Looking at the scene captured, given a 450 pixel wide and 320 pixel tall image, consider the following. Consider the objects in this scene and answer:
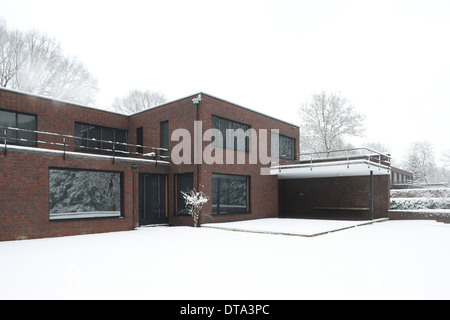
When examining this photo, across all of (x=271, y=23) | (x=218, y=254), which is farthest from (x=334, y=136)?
(x=271, y=23)

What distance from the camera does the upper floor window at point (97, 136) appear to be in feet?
46.5

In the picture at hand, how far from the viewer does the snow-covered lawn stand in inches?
166

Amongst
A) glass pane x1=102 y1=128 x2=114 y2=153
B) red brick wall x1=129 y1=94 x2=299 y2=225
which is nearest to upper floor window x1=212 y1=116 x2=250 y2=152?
red brick wall x1=129 y1=94 x2=299 y2=225

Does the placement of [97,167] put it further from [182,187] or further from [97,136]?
[97,136]

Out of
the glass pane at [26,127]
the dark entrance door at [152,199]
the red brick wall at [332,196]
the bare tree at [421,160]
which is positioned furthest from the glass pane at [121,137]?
the bare tree at [421,160]

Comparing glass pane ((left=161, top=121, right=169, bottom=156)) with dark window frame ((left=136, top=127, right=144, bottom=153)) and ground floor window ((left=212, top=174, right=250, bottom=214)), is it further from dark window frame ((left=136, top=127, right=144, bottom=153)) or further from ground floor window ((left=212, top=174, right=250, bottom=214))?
ground floor window ((left=212, top=174, right=250, bottom=214))

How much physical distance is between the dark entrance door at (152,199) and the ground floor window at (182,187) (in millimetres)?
578

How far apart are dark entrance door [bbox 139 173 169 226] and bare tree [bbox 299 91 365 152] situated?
20.3 meters

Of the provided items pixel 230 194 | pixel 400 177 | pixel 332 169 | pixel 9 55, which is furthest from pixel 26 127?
pixel 400 177

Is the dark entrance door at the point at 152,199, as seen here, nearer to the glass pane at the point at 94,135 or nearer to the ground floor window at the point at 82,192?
the glass pane at the point at 94,135

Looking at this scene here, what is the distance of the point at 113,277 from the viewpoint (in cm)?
498

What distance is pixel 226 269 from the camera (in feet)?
18.0

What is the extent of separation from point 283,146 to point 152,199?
864 centimetres

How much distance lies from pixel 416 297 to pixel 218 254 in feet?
12.9
